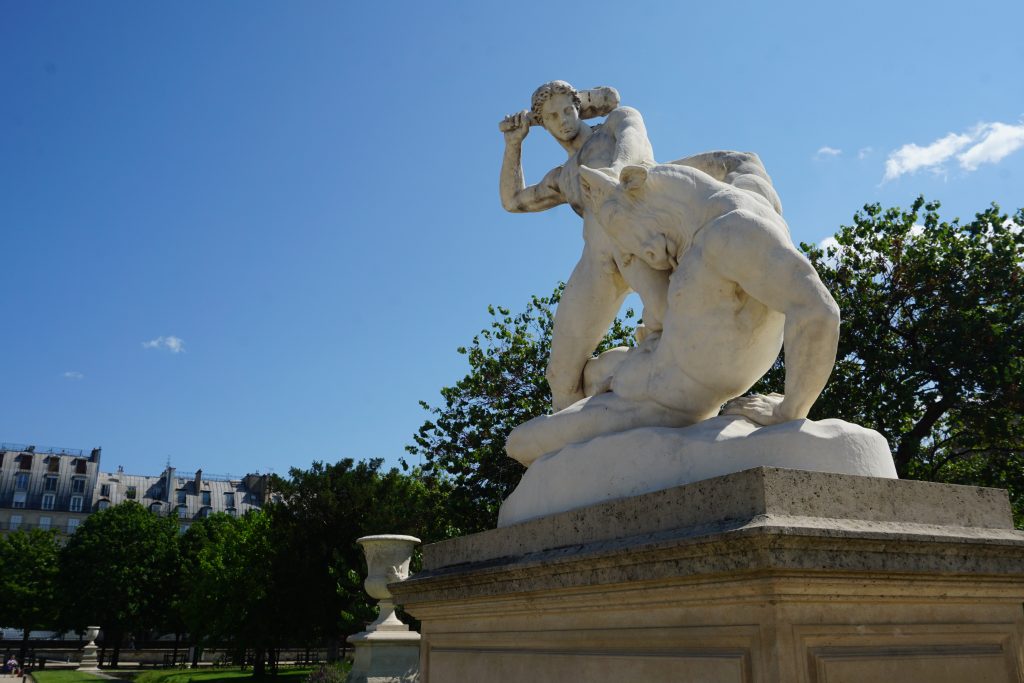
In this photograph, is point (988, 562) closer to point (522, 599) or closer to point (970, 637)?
point (970, 637)

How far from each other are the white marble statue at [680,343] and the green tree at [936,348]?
11993mm

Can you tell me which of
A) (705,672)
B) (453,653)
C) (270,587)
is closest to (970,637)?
(705,672)

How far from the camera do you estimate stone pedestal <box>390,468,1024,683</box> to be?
2.49 metres

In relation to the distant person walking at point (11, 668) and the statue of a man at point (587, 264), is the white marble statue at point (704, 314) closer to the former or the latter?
the statue of a man at point (587, 264)

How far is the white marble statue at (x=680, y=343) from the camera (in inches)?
132

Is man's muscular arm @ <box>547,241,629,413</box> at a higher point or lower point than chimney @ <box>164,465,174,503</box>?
lower

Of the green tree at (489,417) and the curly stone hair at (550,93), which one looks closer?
the curly stone hair at (550,93)

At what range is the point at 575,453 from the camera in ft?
12.6

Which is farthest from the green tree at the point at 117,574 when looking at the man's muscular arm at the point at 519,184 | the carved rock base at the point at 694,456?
the carved rock base at the point at 694,456

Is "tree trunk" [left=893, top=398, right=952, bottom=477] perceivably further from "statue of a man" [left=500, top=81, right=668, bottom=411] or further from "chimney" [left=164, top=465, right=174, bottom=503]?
"chimney" [left=164, top=465, right=174, bottom=503]

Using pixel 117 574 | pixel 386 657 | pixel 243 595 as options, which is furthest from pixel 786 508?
pixel 117 574

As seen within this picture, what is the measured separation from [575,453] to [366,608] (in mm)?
17710

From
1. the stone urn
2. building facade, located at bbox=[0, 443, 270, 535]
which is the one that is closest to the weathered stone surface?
the stone urn

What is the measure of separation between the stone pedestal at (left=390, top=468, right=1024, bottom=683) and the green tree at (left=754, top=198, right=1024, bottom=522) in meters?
13.2
